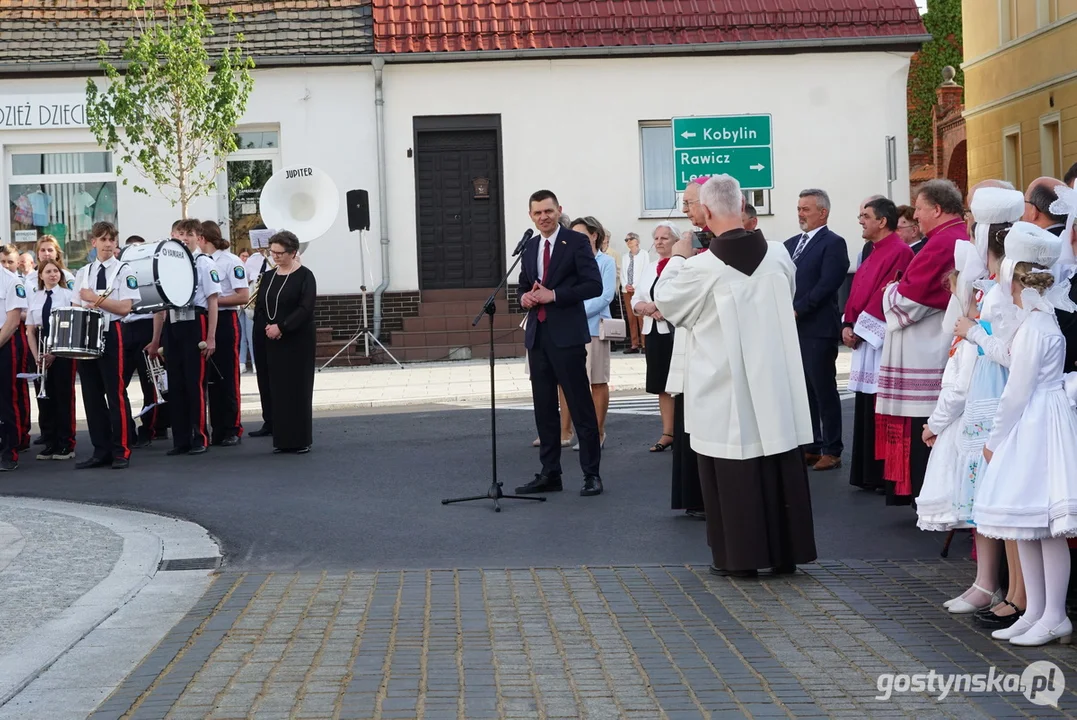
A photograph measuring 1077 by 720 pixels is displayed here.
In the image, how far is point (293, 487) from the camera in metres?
11.6

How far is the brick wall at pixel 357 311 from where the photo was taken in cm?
2509

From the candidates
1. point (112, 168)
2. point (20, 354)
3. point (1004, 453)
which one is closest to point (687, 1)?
point (112, 168)

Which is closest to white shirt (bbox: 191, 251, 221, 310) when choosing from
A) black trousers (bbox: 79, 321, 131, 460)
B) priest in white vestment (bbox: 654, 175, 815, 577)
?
black trousers (bbox: 79, 321, 131, 460)

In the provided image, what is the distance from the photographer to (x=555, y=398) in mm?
11008

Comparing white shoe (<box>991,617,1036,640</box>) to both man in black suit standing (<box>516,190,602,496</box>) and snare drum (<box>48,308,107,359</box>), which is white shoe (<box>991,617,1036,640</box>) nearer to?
man in black suit standing (<box>516,190,602,496</box>)

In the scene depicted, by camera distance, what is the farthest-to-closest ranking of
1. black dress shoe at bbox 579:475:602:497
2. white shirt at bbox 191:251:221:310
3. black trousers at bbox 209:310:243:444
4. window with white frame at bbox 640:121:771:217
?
window with white frame at bbox 640:121:771:217 < black trousers at bbox 209:310:243:444 < white shirt at bbox 191:251:221:310 < black dress shoe at bbox 579:475:602:497

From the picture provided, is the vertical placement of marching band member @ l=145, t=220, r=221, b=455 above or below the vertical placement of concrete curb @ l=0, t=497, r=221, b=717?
above

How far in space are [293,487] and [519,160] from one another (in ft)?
47.2

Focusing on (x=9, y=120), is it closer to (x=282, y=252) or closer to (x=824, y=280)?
(x=282, y=252)

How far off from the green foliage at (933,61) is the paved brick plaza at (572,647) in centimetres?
4492

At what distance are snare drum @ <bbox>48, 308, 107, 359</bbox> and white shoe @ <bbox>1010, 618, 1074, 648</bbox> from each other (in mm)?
8521

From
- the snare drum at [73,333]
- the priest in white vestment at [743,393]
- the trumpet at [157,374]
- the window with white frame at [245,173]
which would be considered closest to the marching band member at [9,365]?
the snare drum at [73,333]

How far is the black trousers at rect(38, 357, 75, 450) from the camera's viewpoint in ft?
44.3

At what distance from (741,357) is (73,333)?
21.8 feet
